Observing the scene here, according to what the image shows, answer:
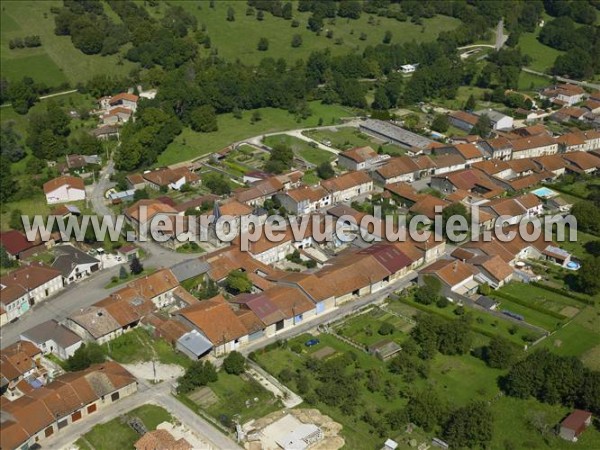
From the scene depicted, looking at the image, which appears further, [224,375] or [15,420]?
[224,375]

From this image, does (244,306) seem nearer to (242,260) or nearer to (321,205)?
(242,260)

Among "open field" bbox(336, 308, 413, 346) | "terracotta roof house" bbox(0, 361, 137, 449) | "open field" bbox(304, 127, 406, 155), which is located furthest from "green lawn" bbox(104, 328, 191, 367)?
"open field" bbox(304, 127, 406, 155)

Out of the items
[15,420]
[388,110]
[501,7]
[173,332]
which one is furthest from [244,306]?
[501,7]

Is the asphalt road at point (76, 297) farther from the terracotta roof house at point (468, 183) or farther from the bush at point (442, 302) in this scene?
the terracotta roof house at point (468, 183)

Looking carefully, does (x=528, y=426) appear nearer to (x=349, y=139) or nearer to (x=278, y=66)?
(x=349, y=139)

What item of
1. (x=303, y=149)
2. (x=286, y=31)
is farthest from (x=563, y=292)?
(x=286, y=31)

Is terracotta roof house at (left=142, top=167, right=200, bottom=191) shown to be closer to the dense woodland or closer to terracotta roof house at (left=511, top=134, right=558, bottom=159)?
the dense woodland
